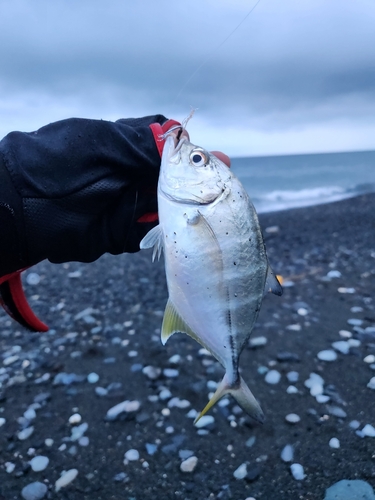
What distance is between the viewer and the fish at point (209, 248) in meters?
2.27

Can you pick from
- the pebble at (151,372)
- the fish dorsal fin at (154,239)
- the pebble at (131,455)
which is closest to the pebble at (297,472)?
the pebble at (131,455)

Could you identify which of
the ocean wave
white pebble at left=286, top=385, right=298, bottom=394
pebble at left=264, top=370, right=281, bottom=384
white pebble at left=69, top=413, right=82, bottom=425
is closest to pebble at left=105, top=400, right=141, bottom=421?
white pebble at left=69, top=413, right=82, bottom=425

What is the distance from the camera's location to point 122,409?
4.09 meters

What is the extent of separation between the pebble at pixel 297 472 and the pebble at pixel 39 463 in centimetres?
189

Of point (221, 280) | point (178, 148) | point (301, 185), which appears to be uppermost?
point (178, 148)

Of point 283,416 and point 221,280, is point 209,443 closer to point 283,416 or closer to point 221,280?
point 283,416

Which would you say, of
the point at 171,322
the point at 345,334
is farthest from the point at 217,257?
the point at 345,334

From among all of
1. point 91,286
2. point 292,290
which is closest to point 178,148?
point 292,290

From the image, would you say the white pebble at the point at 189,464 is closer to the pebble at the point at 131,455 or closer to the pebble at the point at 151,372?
the pebble at the point at 131,455

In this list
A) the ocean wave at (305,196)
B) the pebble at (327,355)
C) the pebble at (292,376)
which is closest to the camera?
the pebble at (292,376)

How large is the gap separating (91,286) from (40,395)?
2.91 metres

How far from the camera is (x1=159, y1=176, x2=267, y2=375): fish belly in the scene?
227 cm

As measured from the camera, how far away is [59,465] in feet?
11.7

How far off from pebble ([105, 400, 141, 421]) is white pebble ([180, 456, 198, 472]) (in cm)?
74
